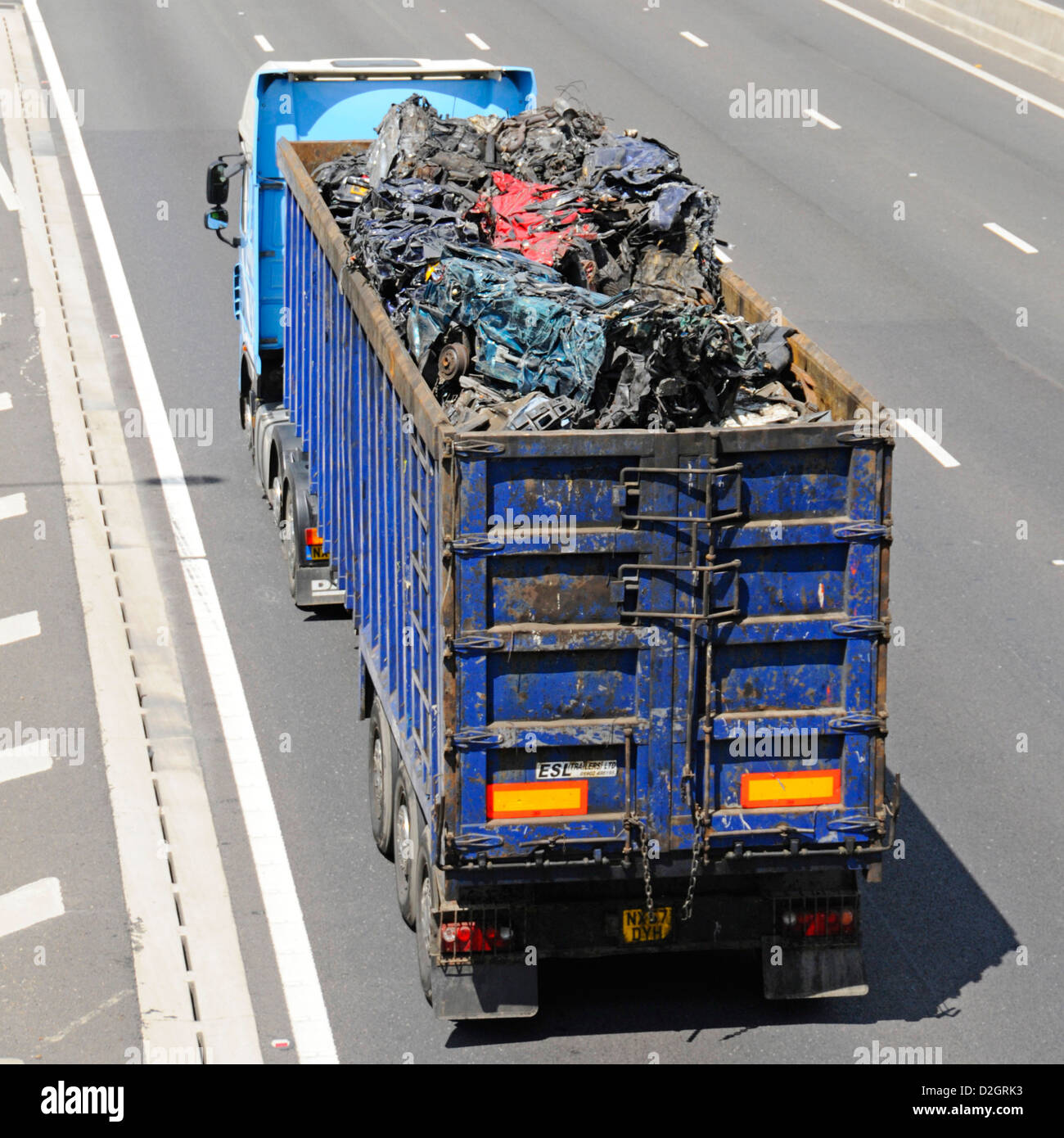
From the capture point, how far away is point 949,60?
103 ft

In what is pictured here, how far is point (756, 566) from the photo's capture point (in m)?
8.62

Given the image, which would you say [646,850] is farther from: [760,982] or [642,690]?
[760,982]

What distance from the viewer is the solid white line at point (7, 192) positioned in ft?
83.0

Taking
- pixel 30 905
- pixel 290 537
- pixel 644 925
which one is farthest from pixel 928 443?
pixel 30 905

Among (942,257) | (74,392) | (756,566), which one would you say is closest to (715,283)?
(756,566)

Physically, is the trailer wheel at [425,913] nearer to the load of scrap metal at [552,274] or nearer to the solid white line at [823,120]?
the load of scrap metal at [552,274]

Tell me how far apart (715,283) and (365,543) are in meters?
2.73

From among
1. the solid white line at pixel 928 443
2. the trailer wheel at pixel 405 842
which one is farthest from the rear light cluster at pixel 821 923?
the solid white line at pixel 928 443

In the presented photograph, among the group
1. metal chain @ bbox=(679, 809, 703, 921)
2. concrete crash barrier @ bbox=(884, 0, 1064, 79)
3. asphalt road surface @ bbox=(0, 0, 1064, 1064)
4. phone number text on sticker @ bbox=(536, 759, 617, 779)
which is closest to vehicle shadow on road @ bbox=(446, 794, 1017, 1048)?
asphalt road surface @ bbox=(0, 0, 1064, 1064)

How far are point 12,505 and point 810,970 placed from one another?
370 inches

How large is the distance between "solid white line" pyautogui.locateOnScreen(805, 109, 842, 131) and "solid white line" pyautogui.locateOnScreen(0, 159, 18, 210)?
37.8ft

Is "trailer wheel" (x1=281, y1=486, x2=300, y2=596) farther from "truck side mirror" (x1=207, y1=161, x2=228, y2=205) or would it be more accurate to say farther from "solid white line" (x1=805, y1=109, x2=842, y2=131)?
"solid white line" (x1=805, y1=109, x2=842, y2=131)

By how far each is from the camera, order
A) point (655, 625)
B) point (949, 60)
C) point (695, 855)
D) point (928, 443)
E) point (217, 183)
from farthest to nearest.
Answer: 1. point (949, 60)
2. point (928, 443)
3. point (217, 183)
4. point (695, 855)
5. point (655, 625)

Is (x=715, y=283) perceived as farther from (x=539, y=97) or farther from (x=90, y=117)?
(x=90, y=117)
